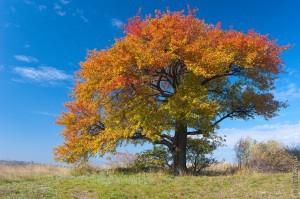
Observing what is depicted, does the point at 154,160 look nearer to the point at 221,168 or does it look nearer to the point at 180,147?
the point at 180,147

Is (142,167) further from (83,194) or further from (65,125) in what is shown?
(83,194)

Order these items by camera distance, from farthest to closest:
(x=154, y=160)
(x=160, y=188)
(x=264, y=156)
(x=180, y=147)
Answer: (x=264, y=156) → (x=154, y=160) → (x=180, y=147) → (x=160, y=188)

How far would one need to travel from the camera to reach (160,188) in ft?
68.4

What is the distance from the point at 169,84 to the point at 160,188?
1212 centimetres

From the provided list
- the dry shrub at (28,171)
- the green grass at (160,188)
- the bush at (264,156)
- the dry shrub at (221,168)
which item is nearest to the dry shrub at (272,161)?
the bush at (264,156)

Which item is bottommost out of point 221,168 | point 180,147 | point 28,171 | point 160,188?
point 160,188

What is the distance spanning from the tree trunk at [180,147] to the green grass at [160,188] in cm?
550

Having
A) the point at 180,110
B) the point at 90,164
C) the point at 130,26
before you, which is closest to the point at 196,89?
the point at 180,110

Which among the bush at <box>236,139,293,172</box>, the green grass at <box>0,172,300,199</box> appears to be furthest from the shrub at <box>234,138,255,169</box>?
the green grass at <box>0,172,300,199</box>

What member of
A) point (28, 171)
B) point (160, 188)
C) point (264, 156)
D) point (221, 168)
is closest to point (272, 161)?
point (264, 156)

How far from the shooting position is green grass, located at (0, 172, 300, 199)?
1839cm

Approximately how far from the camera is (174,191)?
1997 centimetres

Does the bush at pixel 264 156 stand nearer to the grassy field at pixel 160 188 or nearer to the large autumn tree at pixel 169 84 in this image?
Answer: the large autumn tree at pixel 169 84

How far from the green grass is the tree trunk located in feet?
18.0
